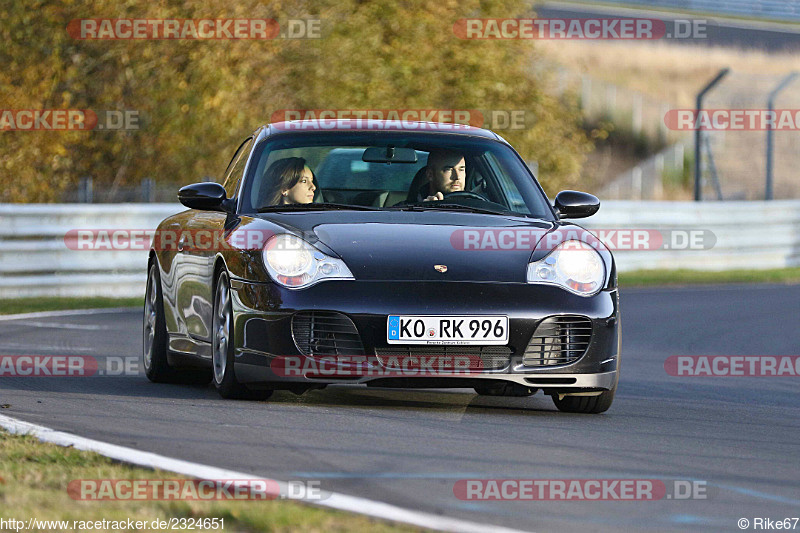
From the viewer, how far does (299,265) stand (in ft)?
25.6

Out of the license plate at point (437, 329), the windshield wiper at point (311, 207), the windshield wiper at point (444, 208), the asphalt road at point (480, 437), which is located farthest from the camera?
the windshield wiper at point (444, 208)

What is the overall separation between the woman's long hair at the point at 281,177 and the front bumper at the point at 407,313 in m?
0.92

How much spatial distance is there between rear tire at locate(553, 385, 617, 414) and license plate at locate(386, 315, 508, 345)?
88cm

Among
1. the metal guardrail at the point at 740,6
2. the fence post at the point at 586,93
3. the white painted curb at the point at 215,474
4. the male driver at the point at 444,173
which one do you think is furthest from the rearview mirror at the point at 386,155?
the metal guardrail at the point at 740,6

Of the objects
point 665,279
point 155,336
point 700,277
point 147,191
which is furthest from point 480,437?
point 700,277

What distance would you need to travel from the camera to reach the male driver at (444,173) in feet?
29.3

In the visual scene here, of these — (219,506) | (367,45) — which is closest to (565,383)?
(219,506)

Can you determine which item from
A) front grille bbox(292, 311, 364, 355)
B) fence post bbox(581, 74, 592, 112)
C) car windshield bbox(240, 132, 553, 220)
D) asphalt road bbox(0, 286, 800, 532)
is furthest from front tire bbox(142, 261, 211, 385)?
fence post bbox(581, 74, 592, 112)

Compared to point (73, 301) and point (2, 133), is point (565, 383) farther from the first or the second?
point (2, 133)

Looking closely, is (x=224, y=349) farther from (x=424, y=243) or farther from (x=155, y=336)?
(x=155, y=336)

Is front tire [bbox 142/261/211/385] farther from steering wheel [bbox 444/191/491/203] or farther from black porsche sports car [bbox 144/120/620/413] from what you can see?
steering wheel [bbox 444/191/491/203]

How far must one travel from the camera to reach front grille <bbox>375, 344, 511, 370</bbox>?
765cm

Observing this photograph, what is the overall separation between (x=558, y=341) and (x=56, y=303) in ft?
35.6

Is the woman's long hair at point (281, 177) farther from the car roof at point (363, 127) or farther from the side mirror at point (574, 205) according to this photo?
→ the side mirror at point (574, 205)
